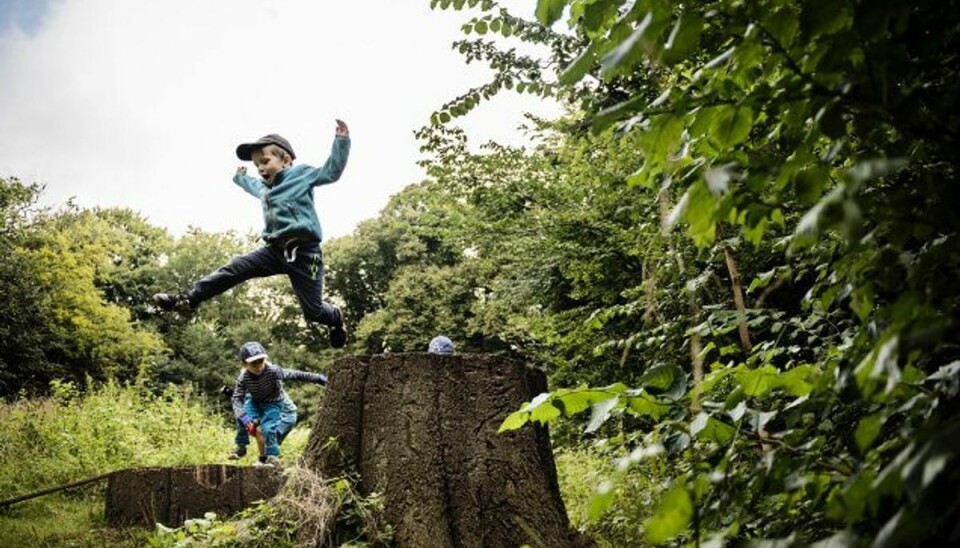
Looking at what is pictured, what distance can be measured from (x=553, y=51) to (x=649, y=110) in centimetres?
450

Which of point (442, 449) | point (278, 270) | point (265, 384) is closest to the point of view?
point (442, 449)

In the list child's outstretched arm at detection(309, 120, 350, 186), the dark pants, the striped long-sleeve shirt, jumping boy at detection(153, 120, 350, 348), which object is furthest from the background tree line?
the striped long-sleeve shirt

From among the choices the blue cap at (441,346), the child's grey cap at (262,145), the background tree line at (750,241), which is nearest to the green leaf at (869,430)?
the background tree line at (750,241)

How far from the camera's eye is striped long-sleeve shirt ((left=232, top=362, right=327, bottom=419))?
7.10 metres

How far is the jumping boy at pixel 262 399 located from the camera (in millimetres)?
6988

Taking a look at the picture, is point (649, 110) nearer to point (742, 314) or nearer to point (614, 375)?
point (742, 314)

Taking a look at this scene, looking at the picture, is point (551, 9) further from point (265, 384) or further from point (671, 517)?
point (265, 384)

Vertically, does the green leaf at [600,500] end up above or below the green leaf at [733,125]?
below

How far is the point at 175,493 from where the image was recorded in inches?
168

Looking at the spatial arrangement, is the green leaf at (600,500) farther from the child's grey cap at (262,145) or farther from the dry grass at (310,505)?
the child's grey cap at (262,145)

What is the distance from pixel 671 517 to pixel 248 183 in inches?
191

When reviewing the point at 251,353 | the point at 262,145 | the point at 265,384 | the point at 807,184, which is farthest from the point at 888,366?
the point at 265,384

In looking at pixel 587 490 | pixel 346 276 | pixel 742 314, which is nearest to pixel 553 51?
pixel 742 314

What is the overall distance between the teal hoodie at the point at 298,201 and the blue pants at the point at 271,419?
304cm
